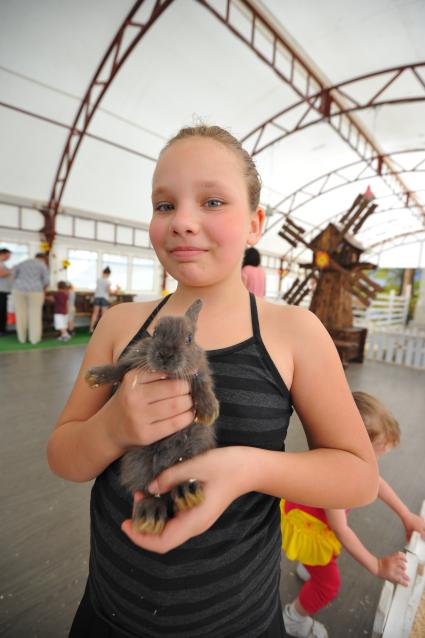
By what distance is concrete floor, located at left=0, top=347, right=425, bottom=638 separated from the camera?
2.12m

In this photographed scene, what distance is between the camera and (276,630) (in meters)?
1.22

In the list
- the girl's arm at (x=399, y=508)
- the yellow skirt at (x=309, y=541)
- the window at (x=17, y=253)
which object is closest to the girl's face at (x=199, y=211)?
the yellow skirt at (x=309, y=541)

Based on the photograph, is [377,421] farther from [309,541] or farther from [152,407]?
[152,407]

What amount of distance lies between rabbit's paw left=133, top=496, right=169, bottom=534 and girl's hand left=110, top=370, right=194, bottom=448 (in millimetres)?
162

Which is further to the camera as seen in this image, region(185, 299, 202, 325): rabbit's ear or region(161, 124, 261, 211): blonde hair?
region(161, 124, 261, 211): blonde hair

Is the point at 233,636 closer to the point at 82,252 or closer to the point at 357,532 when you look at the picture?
the point at 357,532

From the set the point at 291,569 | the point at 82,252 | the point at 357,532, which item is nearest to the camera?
the point at 291,569

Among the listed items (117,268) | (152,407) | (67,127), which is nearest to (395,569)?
(152,407)

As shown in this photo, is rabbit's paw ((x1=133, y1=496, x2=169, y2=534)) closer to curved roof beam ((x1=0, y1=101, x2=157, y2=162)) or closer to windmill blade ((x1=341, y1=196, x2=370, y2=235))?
windmill blade ((x1=341, y1=196, x2=370, y2=235))

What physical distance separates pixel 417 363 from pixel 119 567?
1025cm

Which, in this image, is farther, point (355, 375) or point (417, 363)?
point (417, 363)

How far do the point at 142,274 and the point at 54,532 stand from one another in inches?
554

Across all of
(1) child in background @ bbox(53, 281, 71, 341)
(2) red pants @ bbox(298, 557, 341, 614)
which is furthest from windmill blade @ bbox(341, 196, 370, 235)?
(1) child in background @ bbox(53, 281, 71, 341)

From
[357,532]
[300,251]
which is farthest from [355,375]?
[300,251]
